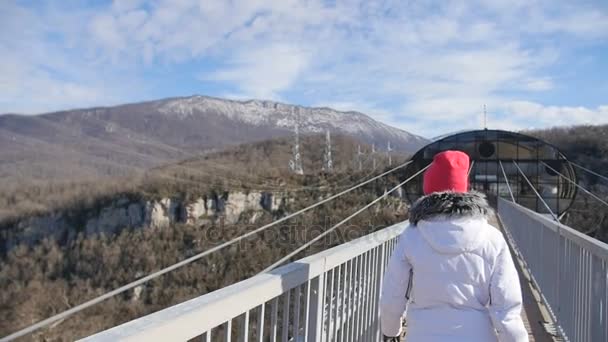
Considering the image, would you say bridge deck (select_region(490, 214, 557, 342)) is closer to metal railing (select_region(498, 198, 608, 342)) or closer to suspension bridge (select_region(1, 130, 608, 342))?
suspension bridge (select_region(1, 130, 608, 342))

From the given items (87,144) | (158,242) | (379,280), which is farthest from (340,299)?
(87,144)

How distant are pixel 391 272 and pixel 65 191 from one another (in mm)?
114156

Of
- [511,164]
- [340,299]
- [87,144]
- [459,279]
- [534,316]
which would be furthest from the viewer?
[87,144]

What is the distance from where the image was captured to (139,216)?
298 ft

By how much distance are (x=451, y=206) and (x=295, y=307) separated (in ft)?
2.58

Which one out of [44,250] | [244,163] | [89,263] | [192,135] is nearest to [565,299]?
[89,263]

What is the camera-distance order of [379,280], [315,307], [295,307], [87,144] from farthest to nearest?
[87,144]
[379,280]
[315,307]
[295,307]

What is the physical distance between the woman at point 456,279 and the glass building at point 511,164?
16328 mm

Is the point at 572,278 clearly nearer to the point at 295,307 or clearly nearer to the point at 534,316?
the point at 534,316

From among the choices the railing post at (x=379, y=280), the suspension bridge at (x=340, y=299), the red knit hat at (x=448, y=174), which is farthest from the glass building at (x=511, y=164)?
the red knit hat at (x=448, y=174)

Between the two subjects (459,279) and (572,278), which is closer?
(459,279)

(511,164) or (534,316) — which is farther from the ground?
(511,164)

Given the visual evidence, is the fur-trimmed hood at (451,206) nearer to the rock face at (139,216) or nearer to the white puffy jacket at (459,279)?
the white puffy jacket at (459,279)

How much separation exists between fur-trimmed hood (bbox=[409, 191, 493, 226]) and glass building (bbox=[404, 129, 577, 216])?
16.3m
